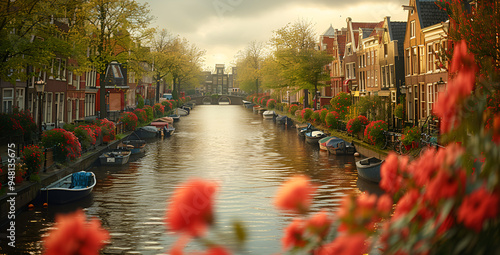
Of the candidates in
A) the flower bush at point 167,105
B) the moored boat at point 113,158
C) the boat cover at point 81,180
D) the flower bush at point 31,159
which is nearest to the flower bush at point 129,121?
the moored boat at point 113,158

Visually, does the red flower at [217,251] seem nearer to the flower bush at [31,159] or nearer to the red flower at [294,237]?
the red flower at [294,237]

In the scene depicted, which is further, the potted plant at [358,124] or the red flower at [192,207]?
the potted plant at [358,124]

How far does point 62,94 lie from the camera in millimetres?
50594

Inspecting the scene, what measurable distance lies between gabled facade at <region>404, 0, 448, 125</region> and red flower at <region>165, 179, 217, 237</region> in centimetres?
4206

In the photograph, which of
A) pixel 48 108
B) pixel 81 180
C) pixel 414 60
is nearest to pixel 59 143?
pixel 81 180

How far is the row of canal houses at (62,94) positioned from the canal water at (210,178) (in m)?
7.45

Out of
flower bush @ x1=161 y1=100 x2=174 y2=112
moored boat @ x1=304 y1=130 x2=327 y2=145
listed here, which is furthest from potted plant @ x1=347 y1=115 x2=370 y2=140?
flower bush @ x1=161 y1=100 x2=174 y2=112

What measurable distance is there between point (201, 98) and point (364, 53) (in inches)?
4539

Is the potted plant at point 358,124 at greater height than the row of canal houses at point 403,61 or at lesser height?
lesser

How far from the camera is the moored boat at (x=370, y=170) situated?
29.3 metres

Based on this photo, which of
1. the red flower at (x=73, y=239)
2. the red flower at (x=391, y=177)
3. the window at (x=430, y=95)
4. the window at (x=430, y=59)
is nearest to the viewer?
the red flower at (x=73, y=239)

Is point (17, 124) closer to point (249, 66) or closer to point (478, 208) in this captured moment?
point (478, 208)

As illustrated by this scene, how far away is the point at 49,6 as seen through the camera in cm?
2742

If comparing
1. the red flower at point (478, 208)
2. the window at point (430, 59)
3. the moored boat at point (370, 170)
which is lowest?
the moored boat at point (370, 170)
